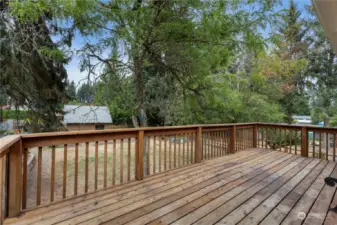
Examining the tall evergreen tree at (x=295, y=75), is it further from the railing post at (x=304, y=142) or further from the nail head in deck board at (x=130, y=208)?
the nail head in deck board at (x=130, y=208)

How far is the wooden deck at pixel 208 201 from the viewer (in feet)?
6.74

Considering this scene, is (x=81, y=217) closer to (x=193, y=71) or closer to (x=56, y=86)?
(x=193, y=71)

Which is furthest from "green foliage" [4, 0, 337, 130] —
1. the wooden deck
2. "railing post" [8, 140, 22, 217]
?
the wooden deck

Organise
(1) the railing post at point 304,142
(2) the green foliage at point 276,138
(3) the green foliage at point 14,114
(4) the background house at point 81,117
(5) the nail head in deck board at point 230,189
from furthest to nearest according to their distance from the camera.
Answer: (2) the green foliage at point 276,138, (1) the railing post at point 304,142, (4) the background house at point 81,117, (3) the green foliage at point 14,114, (5) the nail head in deck board at point 230,189

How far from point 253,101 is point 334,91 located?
6340mm

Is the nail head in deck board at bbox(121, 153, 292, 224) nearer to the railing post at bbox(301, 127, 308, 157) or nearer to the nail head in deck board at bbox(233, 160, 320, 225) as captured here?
the nail head in deck board at bbox(233, 160, 320, 225)

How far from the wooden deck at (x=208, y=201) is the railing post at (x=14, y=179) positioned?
11 cm

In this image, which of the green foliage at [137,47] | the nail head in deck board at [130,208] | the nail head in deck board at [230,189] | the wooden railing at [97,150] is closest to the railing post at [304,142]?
the wooden railing at [97,150]

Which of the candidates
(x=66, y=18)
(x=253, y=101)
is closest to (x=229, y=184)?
(x=66, y=18)

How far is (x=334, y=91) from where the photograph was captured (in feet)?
39.2

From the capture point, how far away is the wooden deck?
2.05 m

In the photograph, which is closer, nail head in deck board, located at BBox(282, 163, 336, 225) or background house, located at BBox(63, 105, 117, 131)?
nail head in deck board, located at BBox(282, 163, 336, 225)

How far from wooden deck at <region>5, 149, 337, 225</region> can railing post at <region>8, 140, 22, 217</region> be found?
0.11 metres

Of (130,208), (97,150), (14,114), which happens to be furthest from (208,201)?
(14,114)
